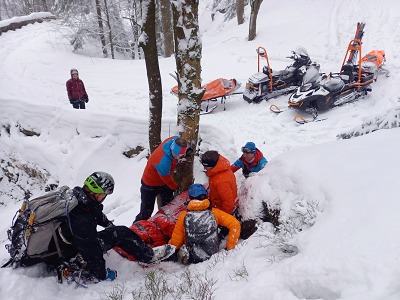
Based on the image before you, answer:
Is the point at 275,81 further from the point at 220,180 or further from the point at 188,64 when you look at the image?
the point at 220,180

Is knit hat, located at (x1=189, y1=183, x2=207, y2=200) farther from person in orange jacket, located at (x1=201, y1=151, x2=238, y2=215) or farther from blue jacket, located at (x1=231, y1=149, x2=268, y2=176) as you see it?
blue jacket, located at (x1=231, y1=149, x2=268, y2=176)

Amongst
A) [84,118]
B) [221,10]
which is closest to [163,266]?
[84,118]

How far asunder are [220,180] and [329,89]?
17.4ft

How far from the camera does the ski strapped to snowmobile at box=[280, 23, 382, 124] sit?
8664mm

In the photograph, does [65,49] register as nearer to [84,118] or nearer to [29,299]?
[84,118]

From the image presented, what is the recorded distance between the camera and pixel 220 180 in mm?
4816

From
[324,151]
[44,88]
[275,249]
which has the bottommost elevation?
[44,88]

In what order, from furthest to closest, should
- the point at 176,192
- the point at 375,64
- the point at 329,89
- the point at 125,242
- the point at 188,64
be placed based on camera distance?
the point at 375,64 < the point at 329,89 < the point at 176,192 < the point at 188,64 < the point at 125,242

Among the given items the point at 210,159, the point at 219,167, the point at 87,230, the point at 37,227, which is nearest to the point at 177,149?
the point at 210,159

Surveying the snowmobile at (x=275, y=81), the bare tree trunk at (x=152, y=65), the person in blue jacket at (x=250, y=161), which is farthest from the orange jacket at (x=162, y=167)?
the snowmobile at (x=275, y=81)

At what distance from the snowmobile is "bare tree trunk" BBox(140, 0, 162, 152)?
462cm

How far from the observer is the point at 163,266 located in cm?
440

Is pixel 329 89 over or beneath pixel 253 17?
beneath

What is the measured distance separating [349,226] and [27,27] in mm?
29371
